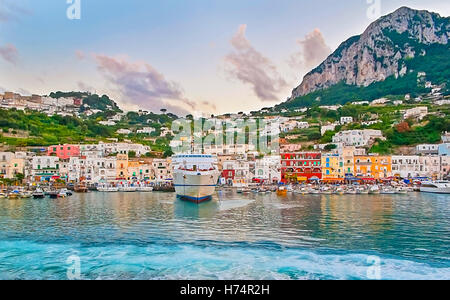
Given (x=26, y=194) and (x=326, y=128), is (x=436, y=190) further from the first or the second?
(x=26, y=194)

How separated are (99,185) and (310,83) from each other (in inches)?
2160

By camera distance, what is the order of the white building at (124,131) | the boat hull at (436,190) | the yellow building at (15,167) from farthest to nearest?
the white building at (124,131), the yellow building at (15,167), the boat hull at (436,190)

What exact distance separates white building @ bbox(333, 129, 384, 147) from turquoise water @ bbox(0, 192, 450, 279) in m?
21.9

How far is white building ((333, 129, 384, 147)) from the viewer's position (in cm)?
3171

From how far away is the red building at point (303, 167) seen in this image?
26.9 metres

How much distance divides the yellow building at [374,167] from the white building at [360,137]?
4.59 m

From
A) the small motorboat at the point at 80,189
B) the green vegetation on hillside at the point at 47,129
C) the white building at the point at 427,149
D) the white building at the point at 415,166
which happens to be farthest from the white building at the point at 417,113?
the green vegetation on hillside at the point at 47,129

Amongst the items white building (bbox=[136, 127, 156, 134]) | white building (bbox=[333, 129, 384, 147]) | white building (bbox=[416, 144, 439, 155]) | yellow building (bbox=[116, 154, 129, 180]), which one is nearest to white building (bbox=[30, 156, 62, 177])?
yellow building (bbox=[116, 154, 129, 180])

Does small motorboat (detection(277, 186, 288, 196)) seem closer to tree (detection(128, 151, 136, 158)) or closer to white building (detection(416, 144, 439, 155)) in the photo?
white building (detection(416, 144, 439, 155))

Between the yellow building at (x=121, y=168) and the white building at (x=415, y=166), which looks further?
the yellow building at (x=121, y=168)

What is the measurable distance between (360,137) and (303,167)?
804 centimetres

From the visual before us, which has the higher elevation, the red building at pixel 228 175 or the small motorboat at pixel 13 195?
the red building at pixel 228 175

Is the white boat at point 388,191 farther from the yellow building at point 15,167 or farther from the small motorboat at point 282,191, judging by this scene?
the yellow building at point 15,167

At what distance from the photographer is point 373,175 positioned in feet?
86.4
